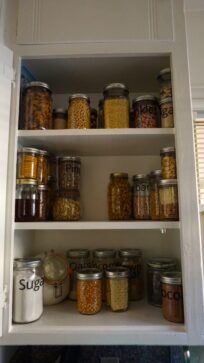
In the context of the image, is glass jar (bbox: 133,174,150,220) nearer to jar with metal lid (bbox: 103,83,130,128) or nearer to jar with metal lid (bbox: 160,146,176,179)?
jar with metal lid (bbox: 160,146,176,179)

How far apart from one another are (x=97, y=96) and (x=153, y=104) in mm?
365

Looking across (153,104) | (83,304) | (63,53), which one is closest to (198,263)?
(83,304)

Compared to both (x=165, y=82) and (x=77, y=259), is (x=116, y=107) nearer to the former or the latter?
(x=165, y=82)

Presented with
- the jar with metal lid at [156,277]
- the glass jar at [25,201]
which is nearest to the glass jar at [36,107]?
the glass jar at [25,201]

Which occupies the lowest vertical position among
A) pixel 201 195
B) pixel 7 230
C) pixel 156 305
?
pixel 156 305

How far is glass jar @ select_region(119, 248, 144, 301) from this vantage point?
3.25 feet

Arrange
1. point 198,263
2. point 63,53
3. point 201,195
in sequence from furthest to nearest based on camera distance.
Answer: point 201,195
point 63,53
point 198,263

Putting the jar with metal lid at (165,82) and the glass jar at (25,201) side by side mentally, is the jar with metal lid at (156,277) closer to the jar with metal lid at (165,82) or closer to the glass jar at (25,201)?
the glass jar at (25,201)

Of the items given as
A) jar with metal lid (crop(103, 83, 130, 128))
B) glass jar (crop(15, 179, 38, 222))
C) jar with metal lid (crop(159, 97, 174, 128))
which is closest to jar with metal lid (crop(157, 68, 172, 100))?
jar with metal lid (crop(159, 97, 174, 128))

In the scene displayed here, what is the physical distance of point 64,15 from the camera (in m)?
0.89

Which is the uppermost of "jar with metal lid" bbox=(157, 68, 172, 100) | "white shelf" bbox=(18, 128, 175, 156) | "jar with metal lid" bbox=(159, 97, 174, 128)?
"jar with metal lid" bbox=(157, 68, 172, 100)

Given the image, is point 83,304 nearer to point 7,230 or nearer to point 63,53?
point 7,230

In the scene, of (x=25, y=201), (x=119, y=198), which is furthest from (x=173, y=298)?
(x=25, y=201)

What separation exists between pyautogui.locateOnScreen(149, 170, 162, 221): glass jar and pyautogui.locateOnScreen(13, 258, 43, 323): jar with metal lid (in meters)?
0.44
